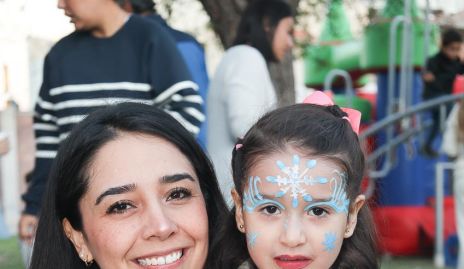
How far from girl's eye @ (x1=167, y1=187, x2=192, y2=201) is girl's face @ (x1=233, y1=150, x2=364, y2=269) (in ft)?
0.76

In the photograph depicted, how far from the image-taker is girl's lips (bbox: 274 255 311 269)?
250 cm

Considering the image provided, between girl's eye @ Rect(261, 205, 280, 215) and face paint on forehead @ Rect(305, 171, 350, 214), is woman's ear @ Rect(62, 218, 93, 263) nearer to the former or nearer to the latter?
girl's eye @ Rect(261, 205, 280, 215)

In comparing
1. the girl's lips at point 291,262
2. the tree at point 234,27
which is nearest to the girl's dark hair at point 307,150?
the girl's lips at point 291,262

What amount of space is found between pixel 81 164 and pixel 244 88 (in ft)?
6.24

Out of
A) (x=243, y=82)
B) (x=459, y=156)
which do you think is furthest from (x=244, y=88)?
(x=459, y=156)

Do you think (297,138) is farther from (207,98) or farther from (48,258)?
(207,98)

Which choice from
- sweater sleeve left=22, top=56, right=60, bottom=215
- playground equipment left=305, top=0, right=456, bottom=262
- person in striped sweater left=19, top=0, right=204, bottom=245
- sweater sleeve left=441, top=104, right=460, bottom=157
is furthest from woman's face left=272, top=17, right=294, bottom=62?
playground equipment left=305, top=0, right=456, bottom=262

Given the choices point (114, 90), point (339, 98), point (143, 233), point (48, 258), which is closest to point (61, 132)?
point (114, 90)

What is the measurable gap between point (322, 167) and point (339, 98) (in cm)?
772

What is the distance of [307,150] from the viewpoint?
8.60 feet

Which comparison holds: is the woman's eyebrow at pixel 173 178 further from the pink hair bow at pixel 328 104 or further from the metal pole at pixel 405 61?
the metal pole at pixel 405 61

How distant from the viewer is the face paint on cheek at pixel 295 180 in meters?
2.54

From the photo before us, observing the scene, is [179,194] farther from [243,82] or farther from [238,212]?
[243,82]

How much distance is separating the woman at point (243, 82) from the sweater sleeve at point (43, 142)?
800 millimetres
